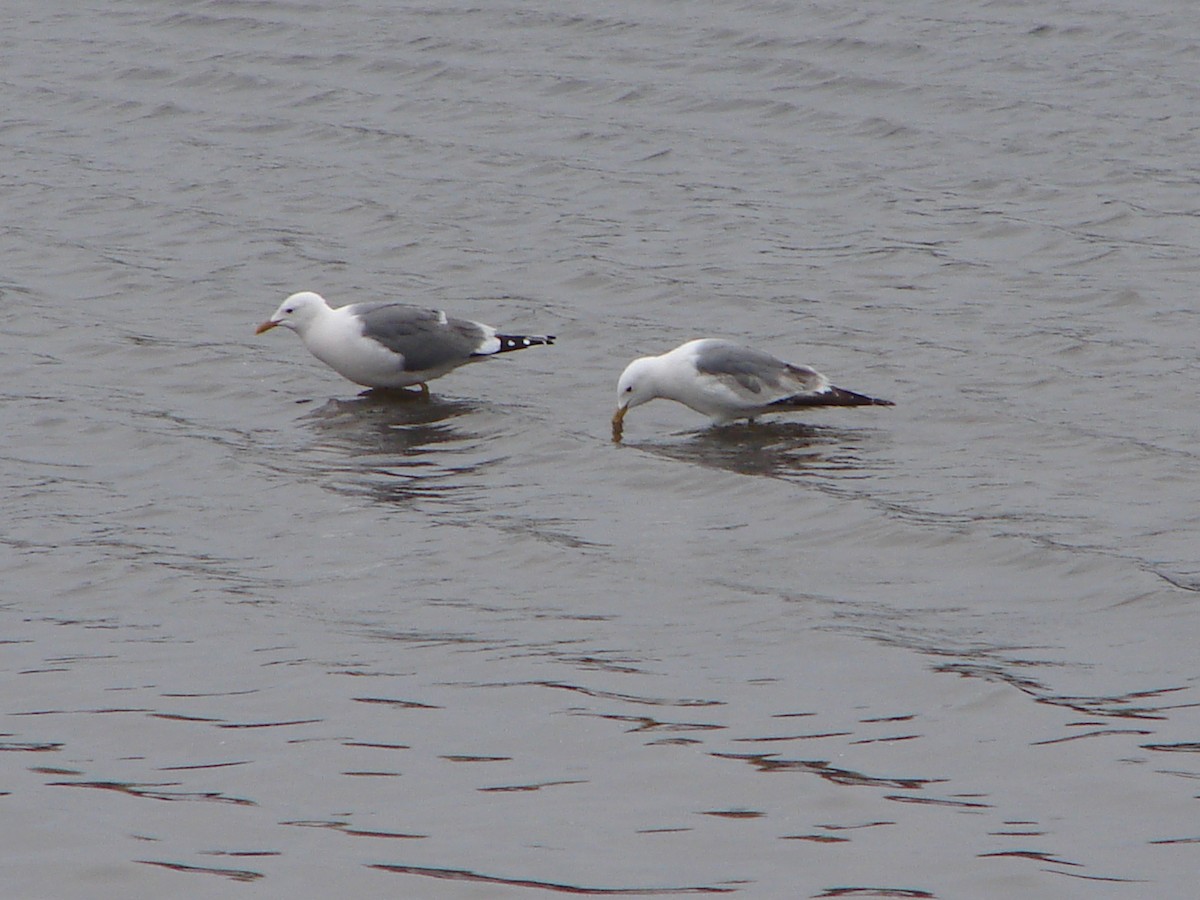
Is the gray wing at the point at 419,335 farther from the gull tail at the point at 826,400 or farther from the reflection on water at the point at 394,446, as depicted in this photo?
the gull tail at the point at 826,400

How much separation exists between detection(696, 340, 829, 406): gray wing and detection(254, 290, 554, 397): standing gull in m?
1.57

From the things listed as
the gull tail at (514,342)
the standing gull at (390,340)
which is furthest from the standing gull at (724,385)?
the standing gull at (390,340)

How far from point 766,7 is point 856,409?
12259mm

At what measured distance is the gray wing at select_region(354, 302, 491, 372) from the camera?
44.4 ft

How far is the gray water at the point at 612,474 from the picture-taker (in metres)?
7.07

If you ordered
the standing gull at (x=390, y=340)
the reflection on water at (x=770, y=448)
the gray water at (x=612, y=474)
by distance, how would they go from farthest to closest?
the standing gull at (x=390, y=340) < the reflection on water at (x=770, y=448) < the gray water at (x=612, y=474)

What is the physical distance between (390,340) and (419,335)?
0.67 ft

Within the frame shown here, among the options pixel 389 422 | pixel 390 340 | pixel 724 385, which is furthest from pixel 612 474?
pixel 390 340

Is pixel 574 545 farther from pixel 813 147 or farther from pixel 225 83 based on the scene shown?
pixel 225 83

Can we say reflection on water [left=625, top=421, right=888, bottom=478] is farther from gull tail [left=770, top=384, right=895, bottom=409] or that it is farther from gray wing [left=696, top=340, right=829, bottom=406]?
gray wing [left=696, top=340, right=829, bottom=406]

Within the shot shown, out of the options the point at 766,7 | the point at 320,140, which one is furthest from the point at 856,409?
the point at 766,7

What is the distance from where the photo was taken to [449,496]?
11.5 metres

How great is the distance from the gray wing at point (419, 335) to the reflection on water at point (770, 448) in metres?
1.61

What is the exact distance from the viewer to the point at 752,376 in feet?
42.0
